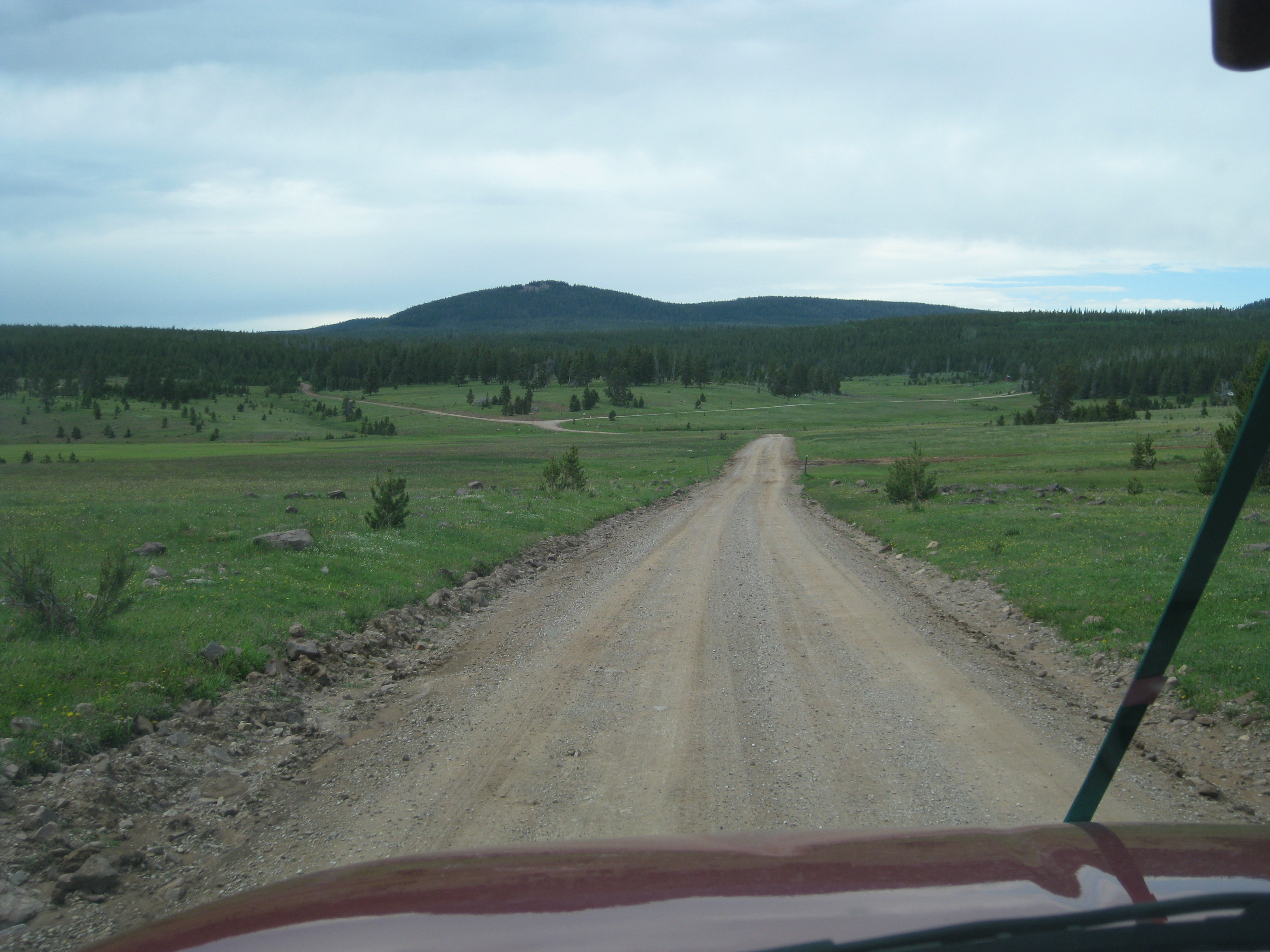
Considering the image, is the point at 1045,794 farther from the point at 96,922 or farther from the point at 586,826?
the point at 96,922

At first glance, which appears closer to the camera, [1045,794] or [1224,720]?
[1045,794]

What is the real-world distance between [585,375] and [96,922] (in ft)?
545

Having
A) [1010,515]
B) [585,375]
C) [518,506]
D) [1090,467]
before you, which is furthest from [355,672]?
[585,375]

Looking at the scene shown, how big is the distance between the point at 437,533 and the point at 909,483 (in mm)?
17087

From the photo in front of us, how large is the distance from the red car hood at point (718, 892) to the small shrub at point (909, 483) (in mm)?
25745

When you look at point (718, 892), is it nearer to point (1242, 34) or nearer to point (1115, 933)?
point (1115, 933)

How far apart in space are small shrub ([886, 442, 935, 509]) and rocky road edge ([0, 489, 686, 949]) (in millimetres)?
21668

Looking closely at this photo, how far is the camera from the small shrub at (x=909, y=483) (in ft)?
90.9

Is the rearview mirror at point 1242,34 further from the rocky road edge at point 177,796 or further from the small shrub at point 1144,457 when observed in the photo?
the small shrub at point 1144,457

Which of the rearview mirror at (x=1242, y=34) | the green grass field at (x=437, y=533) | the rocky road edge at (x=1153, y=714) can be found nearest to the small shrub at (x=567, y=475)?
the green grass field at (x=437, y=533)

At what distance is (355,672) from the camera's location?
9016 millimetres

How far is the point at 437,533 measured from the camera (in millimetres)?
17766

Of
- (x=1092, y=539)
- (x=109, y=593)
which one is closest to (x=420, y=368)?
(x=1092, y=539)

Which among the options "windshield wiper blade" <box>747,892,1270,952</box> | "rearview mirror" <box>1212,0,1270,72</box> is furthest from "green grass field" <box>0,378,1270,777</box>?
"rearview mirror" <box>1212,0,1270,72</box>
